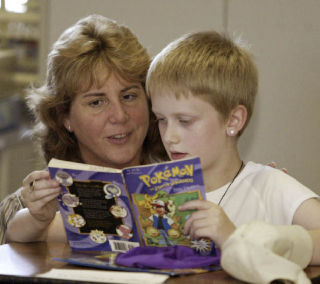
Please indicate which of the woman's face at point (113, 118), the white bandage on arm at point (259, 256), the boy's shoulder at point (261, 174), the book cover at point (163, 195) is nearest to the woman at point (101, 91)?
the woman's face at point (113, 118)

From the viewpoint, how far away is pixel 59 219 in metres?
1.79

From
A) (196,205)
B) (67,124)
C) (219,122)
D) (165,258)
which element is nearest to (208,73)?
(219,122)

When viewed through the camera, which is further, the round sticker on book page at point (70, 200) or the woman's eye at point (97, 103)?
the woman's eye at point (97, 103)

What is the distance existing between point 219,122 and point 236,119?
58 mm

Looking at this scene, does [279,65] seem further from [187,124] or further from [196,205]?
[196,205]

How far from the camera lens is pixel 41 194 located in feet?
5.11

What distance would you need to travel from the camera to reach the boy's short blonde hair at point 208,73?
1570 mm

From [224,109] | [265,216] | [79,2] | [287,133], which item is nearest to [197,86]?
[224,109]

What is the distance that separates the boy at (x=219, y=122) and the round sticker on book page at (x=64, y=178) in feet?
0.87

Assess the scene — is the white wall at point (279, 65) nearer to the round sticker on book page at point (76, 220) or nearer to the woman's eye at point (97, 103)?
the woman's eye at point (97, 103)

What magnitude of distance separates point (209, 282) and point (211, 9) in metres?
1.60

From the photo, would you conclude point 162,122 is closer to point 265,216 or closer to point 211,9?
point 265,216

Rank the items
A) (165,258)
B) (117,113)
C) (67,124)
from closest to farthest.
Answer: (165,258)
(117,113)
(67,124)

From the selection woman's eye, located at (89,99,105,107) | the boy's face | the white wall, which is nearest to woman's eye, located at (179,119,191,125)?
the boy's face
